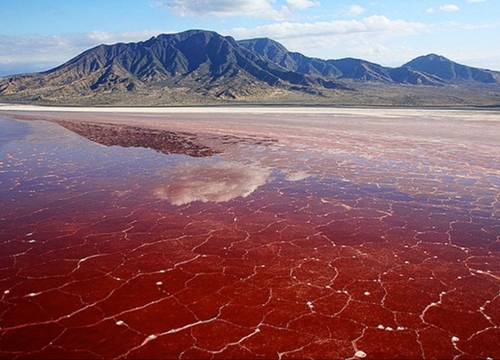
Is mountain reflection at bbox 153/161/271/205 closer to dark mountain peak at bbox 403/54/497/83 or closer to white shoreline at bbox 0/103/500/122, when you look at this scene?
white shoreline at bbox 0/103/500/122

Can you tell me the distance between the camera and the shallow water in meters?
4.36

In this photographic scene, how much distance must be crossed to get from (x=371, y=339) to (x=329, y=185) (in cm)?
679

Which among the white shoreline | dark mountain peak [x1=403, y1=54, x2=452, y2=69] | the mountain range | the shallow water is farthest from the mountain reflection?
dark mountain peak [x1=403, y1=54, x2=452, y2=69]

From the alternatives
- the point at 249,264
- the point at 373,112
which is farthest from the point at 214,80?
the point at 249,264

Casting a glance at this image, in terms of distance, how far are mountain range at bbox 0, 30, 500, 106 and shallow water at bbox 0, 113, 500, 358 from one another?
53.6m

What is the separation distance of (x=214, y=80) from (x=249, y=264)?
327 feet

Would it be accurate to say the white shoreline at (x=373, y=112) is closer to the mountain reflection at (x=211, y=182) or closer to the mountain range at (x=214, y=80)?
the mountain range at (x=214, y=80)

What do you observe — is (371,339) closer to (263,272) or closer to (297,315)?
(297,315)

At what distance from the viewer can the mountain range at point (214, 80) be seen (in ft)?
245

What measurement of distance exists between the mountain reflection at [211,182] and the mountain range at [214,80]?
51.6 m

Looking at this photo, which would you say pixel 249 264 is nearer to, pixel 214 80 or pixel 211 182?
pixel 211 182

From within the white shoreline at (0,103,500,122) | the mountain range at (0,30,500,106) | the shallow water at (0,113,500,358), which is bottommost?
the shallow water at (0,113,500,358)

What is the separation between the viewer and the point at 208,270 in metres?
5.94

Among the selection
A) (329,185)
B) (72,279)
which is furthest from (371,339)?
(329,185)
